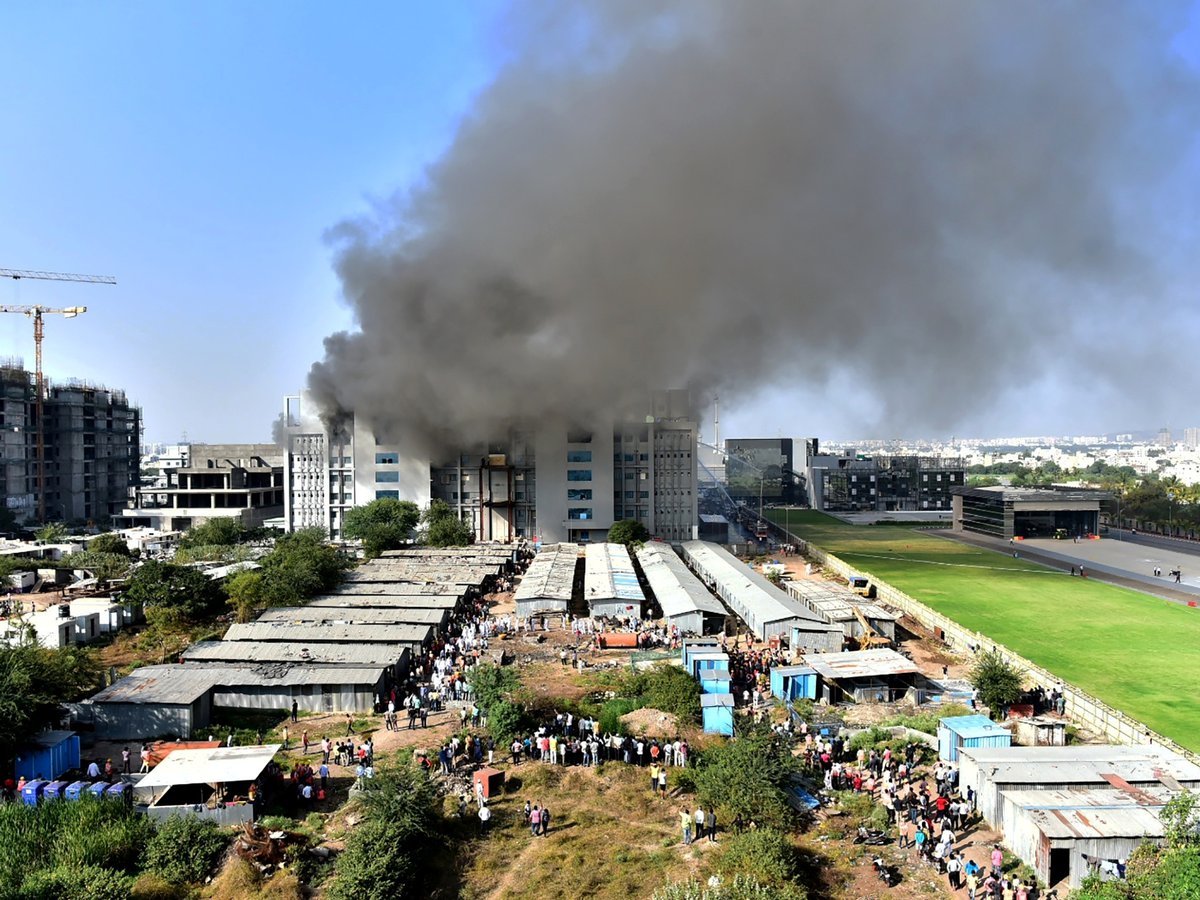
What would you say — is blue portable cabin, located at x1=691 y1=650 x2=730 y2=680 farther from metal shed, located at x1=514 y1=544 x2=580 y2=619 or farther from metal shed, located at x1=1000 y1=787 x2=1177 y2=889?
metal shed, located at x1=514 y1=544 x2=580 y2=619

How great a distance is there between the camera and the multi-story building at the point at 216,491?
212 feet

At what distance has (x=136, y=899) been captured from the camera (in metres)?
11.2

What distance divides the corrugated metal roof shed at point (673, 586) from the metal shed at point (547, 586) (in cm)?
334

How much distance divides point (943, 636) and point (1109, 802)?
14544 mm

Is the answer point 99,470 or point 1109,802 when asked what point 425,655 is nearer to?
point 1109,802

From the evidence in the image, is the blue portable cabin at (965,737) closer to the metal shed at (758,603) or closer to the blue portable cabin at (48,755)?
the metal shed at (758,603)

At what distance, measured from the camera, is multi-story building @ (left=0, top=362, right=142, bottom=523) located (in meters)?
65.0

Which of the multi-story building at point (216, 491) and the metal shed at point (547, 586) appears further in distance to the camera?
the multi-story building at point (216, 491)

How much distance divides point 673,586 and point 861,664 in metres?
10.8

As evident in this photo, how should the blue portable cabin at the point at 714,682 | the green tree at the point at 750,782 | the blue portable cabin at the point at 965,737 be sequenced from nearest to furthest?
the green tree at the point at 750,782 → the blue portable cabin at the point at 965,737 → the blue portable cabin at the point at 714,682

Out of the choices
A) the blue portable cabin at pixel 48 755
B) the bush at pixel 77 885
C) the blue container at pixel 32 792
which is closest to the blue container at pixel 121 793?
the blue container at pixel 32 792

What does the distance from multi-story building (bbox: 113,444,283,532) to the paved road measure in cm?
5305

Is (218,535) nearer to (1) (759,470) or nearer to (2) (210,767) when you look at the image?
(2) (210,767)

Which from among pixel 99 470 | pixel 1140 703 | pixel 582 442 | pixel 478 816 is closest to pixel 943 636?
pixel 1140 703
